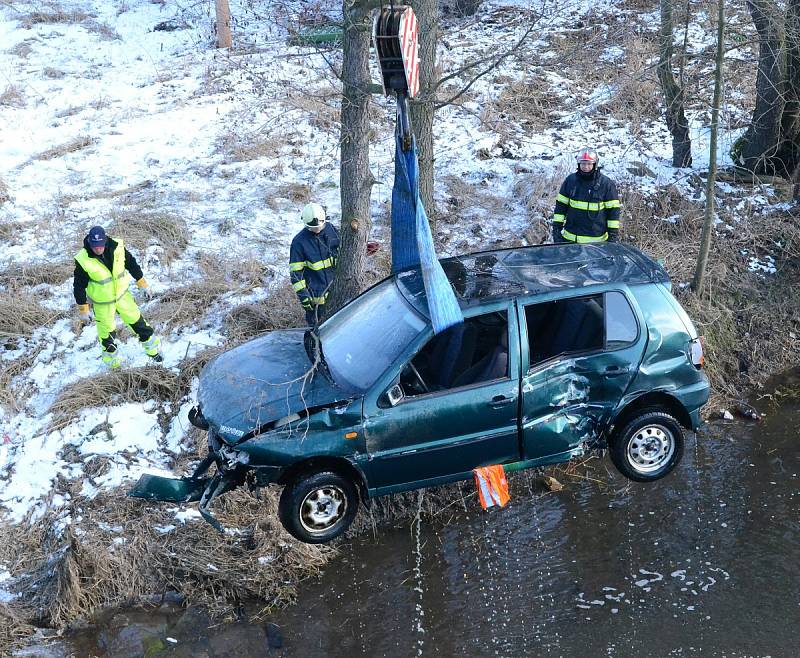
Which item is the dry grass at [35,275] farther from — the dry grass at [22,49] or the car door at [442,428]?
the dry grass at [22,49]

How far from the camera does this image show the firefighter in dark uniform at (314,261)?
7.87 meters

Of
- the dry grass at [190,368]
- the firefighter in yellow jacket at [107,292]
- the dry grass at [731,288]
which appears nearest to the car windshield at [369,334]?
Result: the dry grass at [190,368]

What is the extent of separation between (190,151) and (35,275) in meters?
3.85

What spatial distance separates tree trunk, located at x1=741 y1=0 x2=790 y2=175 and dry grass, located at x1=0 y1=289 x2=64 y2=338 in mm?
8851

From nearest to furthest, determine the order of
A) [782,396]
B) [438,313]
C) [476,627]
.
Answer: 1. [438,313]
2. [476,627]
3. [782,396]

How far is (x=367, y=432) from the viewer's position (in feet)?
17.9

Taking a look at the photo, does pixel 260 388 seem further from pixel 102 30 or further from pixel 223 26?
pixel 102 30

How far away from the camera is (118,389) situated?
769 cm

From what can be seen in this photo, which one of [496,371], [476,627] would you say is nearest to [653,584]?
[476,627]

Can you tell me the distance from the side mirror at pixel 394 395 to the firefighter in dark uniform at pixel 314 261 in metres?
2.72

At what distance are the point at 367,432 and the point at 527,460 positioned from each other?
123cm

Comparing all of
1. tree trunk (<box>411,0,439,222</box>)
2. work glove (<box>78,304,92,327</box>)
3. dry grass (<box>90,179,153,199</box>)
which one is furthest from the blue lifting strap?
dry grass (<box>90,179,153,199</box>)

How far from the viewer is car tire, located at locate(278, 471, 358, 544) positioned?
550 centimetres

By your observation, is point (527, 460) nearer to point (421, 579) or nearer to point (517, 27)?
point (421, 579)
